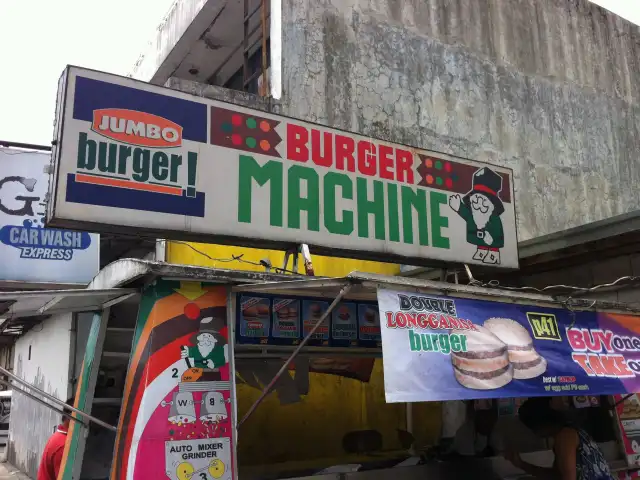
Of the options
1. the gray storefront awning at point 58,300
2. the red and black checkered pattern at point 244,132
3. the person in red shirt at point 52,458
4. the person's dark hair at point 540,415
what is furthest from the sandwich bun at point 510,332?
the person in red shirt at point 52,458

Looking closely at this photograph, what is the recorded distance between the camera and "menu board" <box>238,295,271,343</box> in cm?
500

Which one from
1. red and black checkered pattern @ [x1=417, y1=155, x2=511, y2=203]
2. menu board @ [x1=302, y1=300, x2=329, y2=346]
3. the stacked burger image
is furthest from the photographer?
red and black checkered pattern @ [x1=417, y1=155, x2=511, y2=203]

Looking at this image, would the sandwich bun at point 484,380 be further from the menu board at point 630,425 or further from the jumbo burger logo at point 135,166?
the menu board at point 630,425

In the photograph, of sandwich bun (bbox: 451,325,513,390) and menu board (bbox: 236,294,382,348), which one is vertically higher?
menu board (bbox: 236,294,382,348)

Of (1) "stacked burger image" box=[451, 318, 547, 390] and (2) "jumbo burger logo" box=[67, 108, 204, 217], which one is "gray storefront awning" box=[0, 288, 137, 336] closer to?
(2) "jumbo burger logo" box=[67, 108, 204, 217]

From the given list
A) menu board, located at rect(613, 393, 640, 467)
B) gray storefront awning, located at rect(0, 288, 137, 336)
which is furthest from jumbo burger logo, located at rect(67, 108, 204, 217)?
menu board, located at rect(613, 393, 640, 467)

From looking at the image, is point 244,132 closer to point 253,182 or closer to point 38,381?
point 253,182

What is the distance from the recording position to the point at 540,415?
5371 millimetres

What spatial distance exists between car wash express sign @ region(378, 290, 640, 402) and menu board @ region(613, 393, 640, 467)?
1824 mm

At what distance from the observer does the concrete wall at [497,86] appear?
366 inches

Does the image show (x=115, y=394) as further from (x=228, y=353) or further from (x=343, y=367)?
(x=343, y=367)

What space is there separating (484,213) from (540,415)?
2224 millimetres

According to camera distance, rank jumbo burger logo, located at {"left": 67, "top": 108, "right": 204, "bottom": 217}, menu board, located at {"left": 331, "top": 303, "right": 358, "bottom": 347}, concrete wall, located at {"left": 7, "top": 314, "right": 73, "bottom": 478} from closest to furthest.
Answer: jumbo burger logo, located at {"left": 67, "top": 108, "right": 204, "bottom": 217}
menu board, located at {"left": 331, "top": 303, "right": 358, "bottom": 347}
concrete wall, located at {"left": 7, "top": 314, "right": 73, "bottom": 478}

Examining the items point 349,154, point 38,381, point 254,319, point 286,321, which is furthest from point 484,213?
point 38,381
